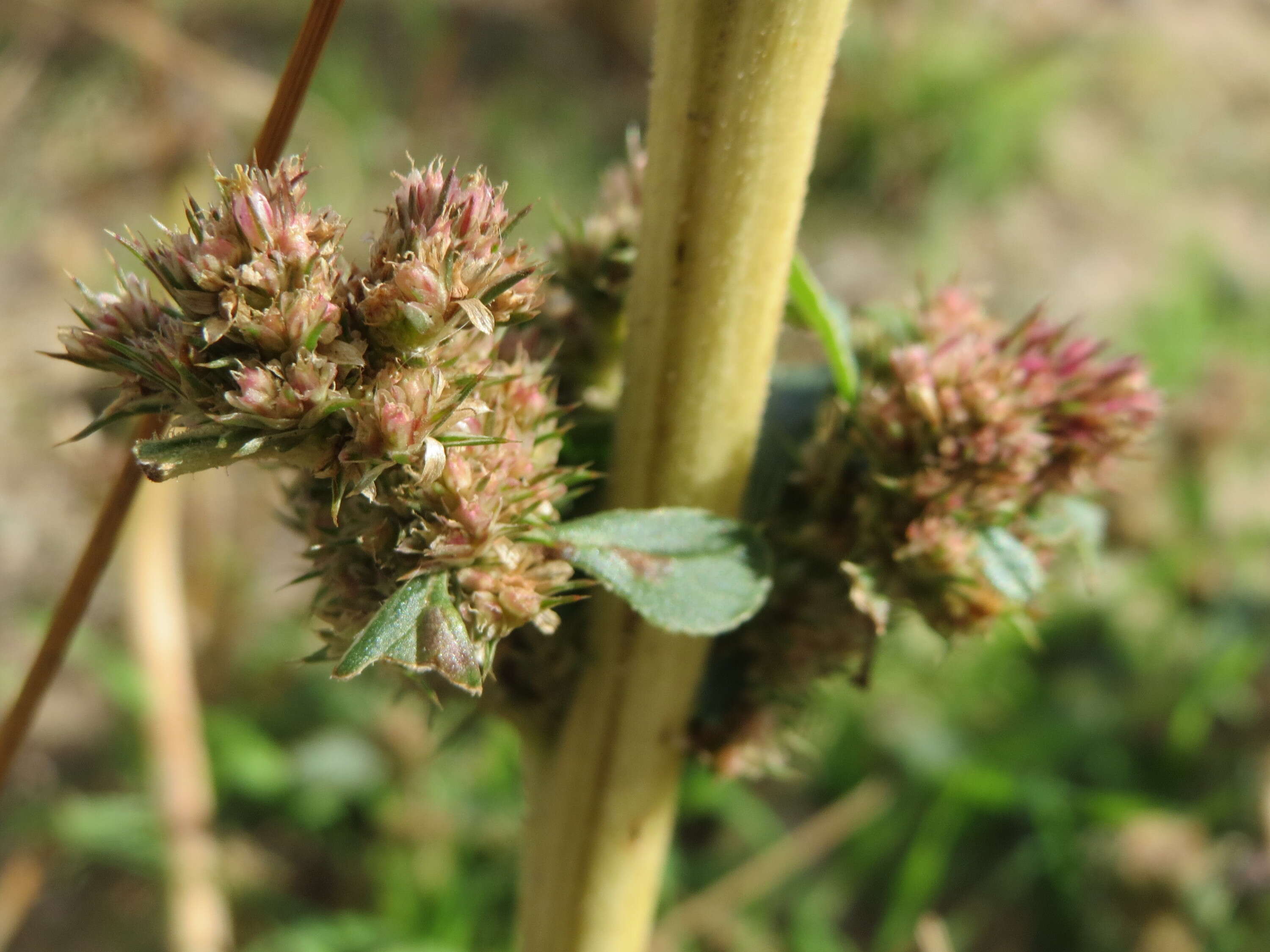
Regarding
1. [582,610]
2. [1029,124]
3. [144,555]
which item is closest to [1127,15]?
[1029,124]

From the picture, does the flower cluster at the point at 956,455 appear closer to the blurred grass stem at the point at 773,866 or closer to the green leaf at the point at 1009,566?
the green leaf at the point at 1009,566

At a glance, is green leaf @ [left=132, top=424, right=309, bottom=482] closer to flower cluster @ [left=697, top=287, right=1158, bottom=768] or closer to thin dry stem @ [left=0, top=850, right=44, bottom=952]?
flower cluster @ [left=697, top=287, right=1158, bottom=768]

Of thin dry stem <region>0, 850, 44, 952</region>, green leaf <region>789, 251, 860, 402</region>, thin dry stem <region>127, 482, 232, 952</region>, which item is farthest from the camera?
thin dry stem <region>0, 850, 44, 952</region>

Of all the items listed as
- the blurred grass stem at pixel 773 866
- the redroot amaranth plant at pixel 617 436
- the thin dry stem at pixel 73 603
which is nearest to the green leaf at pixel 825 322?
the redroot amaranth plant at pixel 617 436

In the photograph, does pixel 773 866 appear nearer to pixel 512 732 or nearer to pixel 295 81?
pixel 512 732

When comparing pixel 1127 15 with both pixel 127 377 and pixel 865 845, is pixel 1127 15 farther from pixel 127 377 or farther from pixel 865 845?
pixel 127 377

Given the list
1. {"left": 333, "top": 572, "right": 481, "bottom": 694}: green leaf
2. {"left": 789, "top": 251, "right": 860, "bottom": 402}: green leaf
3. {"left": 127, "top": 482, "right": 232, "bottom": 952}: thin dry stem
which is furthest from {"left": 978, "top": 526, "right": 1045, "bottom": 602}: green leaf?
{"left": 127, "top": 482, "right": 232, "bottom": 952}: thin dry stem
